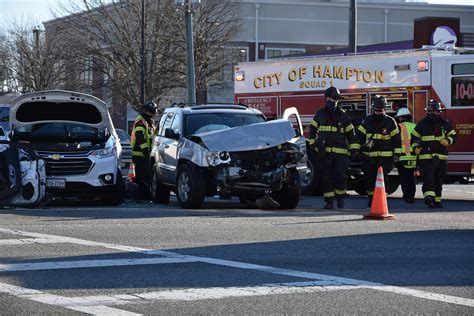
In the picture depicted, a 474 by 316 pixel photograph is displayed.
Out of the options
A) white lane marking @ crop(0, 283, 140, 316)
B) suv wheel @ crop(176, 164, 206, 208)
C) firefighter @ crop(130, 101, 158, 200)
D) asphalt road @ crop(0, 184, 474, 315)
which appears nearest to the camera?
white lane marking @ crop(0, 283, 140, 316)

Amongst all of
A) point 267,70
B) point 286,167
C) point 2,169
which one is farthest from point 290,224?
point 267,70

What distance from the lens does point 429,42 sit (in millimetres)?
38969

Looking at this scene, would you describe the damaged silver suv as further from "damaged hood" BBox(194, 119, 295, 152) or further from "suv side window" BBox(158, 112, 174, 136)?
"suv side window" BBox(158, 112, 174, 136)

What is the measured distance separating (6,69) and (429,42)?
2742cm

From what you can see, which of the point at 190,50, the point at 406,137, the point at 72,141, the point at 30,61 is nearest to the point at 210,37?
the point at 30,61

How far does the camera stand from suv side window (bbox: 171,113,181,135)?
17.4 metres

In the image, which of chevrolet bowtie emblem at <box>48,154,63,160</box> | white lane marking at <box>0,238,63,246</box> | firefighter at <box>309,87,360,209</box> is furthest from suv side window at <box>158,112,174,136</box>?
white lane marking at <box>0,238,63,246</box>

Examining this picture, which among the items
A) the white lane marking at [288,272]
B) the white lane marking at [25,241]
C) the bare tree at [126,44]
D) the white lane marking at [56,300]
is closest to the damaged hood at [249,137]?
the white lane marking at [288,272]

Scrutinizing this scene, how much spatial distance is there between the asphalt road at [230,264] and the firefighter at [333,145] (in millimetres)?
1655

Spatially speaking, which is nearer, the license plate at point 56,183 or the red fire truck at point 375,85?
the license plate at point 56,183

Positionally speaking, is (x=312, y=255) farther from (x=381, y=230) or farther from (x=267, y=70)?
(x=267, y=70)

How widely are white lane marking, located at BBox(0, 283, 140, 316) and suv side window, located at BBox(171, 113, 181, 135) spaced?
30.0ft

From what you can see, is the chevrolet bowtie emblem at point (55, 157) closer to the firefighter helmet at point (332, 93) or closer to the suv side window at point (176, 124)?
the suv side window at point (176, 124)

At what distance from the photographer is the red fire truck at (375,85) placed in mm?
20359
